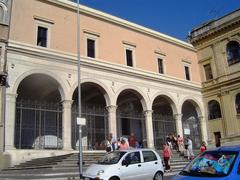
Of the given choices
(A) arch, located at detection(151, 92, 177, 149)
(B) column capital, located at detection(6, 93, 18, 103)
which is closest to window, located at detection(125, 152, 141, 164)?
(B) column capital, located at detection(6, 93, 18, 103)

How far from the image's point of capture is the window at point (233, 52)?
96.6ft

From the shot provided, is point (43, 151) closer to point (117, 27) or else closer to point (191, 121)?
point (117, 27)

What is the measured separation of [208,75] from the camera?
3184cm

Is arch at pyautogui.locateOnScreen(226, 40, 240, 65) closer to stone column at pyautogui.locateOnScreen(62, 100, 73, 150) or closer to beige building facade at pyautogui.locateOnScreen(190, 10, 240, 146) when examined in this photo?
beige building facade at pyautogui.locateOnScreen(190, 10, 240, 146)

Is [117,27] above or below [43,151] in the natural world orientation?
above

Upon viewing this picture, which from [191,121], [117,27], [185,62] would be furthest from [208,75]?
[117,27]

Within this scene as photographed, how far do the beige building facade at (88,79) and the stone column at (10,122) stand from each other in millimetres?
55

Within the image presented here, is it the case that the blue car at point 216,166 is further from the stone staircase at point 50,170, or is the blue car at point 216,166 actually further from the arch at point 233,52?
Answer: the arch at point 233,52

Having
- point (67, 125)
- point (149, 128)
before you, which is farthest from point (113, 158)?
point (149, 128)

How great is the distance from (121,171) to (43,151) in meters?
9.23

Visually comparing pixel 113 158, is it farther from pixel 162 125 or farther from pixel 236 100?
pixel 236 100

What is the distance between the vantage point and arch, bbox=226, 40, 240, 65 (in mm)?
29452

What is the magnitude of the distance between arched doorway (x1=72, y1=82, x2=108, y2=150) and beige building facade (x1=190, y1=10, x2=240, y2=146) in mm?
11109

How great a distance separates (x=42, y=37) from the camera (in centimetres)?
2139
